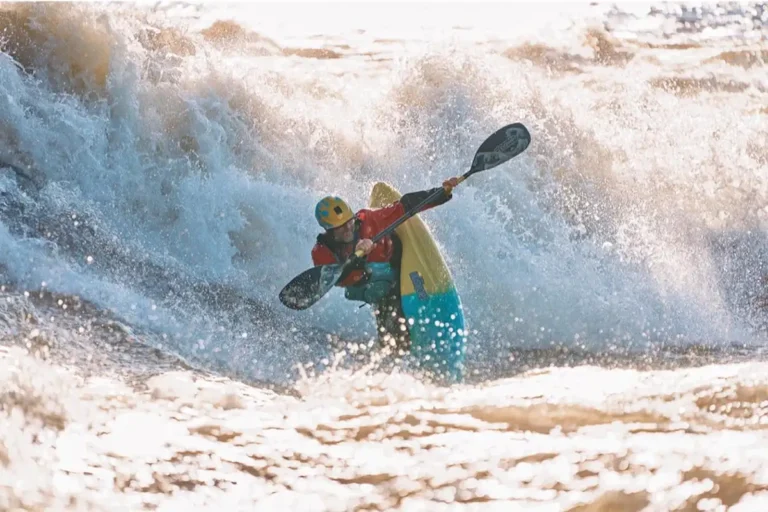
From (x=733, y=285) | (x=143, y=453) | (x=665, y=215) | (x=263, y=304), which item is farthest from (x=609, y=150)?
(x=143, y=453)

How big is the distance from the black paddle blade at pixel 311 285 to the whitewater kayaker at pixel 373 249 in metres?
0.06

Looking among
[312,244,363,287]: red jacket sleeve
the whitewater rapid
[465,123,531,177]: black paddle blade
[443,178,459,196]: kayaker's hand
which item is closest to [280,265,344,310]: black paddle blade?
[312,244,363,287]: red jacket sleeve

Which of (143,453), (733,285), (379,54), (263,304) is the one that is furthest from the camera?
(379,54)

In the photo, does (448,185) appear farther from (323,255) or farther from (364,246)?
(323,255)

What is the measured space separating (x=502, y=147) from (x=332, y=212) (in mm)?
1401

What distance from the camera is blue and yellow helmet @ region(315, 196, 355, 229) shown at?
510 cm

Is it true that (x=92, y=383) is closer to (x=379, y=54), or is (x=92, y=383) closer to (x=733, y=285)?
(x=733, y=285)

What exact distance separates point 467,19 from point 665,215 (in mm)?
3571

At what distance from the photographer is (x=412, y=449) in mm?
3678

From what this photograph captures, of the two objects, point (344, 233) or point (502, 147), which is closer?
point (344, 233)

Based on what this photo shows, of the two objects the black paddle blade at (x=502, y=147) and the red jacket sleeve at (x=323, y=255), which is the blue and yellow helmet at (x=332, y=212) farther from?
the black paddle blade at (x=502, y=147)

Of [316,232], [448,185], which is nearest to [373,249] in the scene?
[448,185]

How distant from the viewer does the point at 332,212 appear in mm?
5102

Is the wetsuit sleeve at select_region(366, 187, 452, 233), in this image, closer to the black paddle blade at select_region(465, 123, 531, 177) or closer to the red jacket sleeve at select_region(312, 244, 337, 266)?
the red jacket sleeve at select_region(312, 244, 337, 266)
